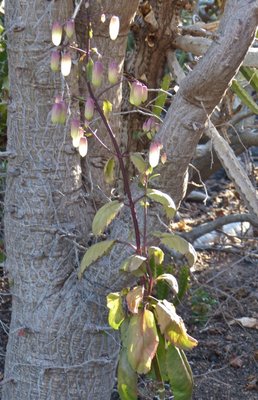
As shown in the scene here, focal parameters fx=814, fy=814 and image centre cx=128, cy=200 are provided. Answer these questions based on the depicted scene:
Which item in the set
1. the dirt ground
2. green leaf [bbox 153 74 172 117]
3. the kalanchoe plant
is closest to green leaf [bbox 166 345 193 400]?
the kalanchoe plant

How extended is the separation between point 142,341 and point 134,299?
98 mm

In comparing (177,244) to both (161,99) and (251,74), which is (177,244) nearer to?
(161,99)

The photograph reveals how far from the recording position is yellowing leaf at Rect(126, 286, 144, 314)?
6.15ft

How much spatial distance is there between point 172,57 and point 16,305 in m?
1.18

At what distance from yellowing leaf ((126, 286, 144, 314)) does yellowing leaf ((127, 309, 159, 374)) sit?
0.04 m

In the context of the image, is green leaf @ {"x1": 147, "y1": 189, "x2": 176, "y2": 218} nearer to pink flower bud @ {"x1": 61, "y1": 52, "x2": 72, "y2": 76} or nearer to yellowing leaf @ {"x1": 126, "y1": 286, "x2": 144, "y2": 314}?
yellowing leaf @ {"x1": 126, "y1": 286, "x2": 144, "y2": 314}

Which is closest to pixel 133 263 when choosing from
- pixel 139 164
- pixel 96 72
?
pixel 139 164

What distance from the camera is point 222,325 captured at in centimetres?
357

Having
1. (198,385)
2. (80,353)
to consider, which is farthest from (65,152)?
(198,385)

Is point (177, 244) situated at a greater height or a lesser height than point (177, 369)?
greater

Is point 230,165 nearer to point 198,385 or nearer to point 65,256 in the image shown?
point 65,256

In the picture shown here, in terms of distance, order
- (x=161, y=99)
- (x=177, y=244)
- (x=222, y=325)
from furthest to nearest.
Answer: (x=222, y=325) → (x=161, y=99) → (x=177, y=244)

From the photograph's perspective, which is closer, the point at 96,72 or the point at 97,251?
the point at 96,72

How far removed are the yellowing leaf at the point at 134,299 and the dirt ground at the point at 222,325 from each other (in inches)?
29.7
